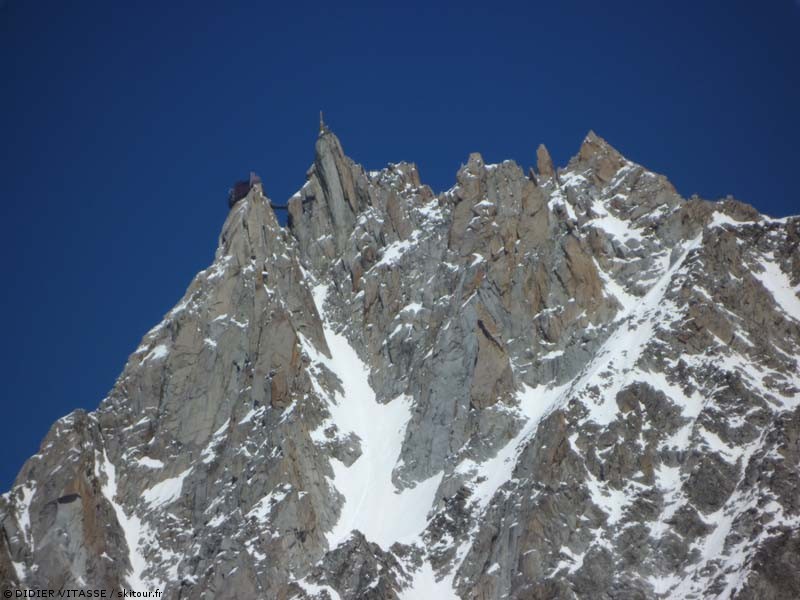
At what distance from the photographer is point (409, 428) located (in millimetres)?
175625

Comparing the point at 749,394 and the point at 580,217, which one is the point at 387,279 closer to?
the point at 580,217

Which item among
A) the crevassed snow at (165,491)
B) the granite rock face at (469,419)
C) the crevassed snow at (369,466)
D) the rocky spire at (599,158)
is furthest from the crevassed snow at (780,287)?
the crevassed snow at (165,491)

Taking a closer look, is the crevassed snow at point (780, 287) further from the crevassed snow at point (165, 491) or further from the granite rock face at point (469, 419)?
the crevassed snow at point (165, 491)

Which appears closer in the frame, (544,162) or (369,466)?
(369,466)

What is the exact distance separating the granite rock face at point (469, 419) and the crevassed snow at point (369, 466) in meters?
0.31

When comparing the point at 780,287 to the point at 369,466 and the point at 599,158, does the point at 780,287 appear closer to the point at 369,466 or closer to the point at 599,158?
the point at 599,158

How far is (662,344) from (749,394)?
11.0 meters

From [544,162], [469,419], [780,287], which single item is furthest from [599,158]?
[469,419]

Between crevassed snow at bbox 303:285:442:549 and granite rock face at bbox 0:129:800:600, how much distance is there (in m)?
0.31

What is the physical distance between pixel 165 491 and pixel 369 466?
2081 centimetres

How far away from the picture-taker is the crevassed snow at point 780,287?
167 m

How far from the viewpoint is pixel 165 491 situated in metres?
173

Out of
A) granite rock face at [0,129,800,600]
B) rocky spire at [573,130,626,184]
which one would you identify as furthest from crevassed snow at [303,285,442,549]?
rocky spire at [573,130,626,184]

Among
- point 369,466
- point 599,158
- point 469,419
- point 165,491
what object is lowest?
point 469,419
